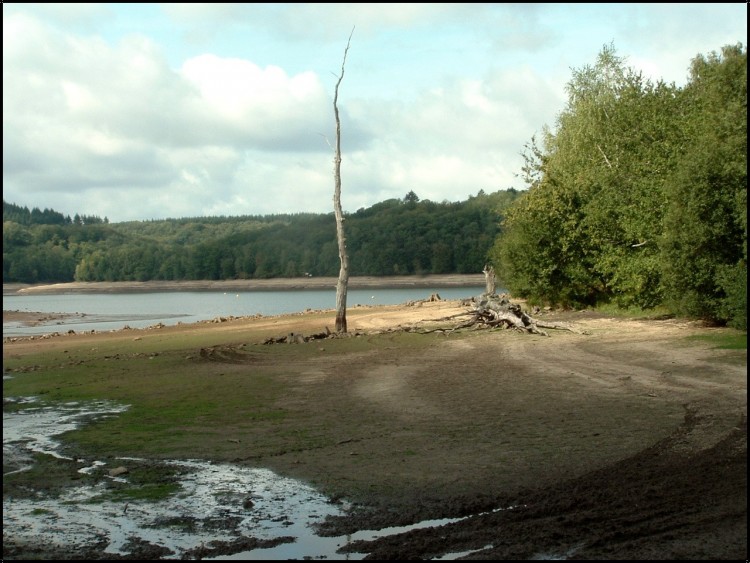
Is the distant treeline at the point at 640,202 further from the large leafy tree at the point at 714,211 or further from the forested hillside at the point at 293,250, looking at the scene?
the forested hillside at the point at 293,250

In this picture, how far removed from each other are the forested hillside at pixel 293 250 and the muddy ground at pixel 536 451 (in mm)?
78150

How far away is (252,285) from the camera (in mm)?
114312

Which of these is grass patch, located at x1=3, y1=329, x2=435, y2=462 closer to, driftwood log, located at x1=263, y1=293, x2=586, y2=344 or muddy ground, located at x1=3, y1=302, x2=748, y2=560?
muddy ground, located at x1=3, y1=302, x2=748, y2=560

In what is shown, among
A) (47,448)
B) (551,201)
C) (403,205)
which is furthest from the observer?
(403,205)

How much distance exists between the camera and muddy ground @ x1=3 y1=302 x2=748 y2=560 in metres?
6.86

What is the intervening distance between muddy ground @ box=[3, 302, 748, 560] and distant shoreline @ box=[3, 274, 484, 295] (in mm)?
76871

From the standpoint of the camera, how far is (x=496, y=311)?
2659 cm

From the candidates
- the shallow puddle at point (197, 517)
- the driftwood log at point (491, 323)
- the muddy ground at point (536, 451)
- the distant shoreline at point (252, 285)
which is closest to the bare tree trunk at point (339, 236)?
the driftwood log at point (491, 323)

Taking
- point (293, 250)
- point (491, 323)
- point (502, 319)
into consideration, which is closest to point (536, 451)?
point (502, 319)

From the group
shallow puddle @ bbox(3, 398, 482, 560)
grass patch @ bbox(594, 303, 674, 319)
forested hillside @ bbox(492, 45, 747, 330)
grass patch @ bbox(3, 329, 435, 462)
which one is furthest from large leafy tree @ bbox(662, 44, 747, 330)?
shallow puddle @ bbox(3, 398, 482, 560)

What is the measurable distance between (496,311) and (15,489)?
19.2 m

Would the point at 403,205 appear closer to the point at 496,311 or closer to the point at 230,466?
the point at 496,311

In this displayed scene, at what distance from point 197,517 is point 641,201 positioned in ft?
75.0

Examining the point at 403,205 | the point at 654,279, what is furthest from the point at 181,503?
the point at 403,205
